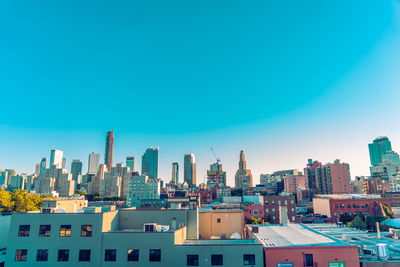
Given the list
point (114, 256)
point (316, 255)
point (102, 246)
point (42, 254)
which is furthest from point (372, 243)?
point (42, 254)

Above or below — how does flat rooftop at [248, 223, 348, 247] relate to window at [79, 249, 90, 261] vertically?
above

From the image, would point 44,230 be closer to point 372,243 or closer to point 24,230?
point 24,230

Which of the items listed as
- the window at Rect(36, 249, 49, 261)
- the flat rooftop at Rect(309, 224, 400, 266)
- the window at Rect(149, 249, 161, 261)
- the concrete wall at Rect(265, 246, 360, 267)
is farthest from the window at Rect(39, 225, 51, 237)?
the flat rooftop at Rect(309, 224, 400, 266)

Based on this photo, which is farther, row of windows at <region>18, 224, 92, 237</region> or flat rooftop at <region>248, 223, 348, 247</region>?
row of windows at <region>18, 224, 92, 237</region>

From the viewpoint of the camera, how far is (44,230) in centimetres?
3675

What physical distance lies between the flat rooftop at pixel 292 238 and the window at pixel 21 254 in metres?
32.1

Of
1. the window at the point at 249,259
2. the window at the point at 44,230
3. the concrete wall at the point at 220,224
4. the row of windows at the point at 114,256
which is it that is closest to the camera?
the window at the point at 249,259

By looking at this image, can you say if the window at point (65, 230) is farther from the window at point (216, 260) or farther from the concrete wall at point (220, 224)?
the concrete wall at point (220, 224)

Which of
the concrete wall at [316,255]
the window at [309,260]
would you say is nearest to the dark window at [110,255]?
the concrete wall at [316,255]

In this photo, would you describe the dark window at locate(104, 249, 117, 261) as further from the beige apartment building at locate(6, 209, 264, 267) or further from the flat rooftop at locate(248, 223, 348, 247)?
the flat rooftop at locate(248, 223, 348, 247)

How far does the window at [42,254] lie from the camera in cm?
3581

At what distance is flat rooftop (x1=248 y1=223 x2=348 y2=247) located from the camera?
35591 mm

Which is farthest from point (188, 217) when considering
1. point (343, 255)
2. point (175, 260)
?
point (343, 255)

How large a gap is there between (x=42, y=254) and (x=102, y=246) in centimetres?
A: 836
